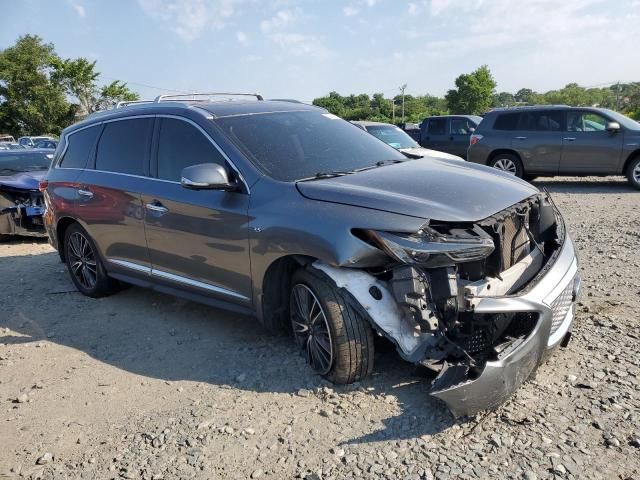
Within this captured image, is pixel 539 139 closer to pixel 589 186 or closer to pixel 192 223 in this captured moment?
pixel 589 186

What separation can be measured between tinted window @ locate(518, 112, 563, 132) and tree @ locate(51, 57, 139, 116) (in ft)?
132

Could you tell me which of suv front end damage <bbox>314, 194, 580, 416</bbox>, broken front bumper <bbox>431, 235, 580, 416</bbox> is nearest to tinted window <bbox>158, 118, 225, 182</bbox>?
suv front end damage <bbox>314, 194, 580, 416</bbox>

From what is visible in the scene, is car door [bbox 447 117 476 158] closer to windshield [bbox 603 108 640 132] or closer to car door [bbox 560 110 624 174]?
car door [bbox 560 110 624 174]

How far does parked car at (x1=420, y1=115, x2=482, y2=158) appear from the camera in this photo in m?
16.2

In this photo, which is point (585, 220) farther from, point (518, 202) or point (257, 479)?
point (257, 479)

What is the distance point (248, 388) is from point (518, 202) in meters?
2.12

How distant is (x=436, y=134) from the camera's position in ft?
55.0

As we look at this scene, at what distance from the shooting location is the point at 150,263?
4.69 m

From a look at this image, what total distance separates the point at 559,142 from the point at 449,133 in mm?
5215

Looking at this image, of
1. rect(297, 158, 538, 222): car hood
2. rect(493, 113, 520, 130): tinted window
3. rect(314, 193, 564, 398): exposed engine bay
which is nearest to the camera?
rect(314, 193, 564, 398): exposed engine bay

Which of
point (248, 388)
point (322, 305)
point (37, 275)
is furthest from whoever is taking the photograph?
point (37, 275)

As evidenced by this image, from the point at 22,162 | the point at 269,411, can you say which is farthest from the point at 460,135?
the point at 269,411

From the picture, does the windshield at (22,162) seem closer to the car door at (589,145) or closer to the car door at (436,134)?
the car door at (589,145)

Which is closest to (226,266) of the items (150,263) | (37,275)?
(150,263)
